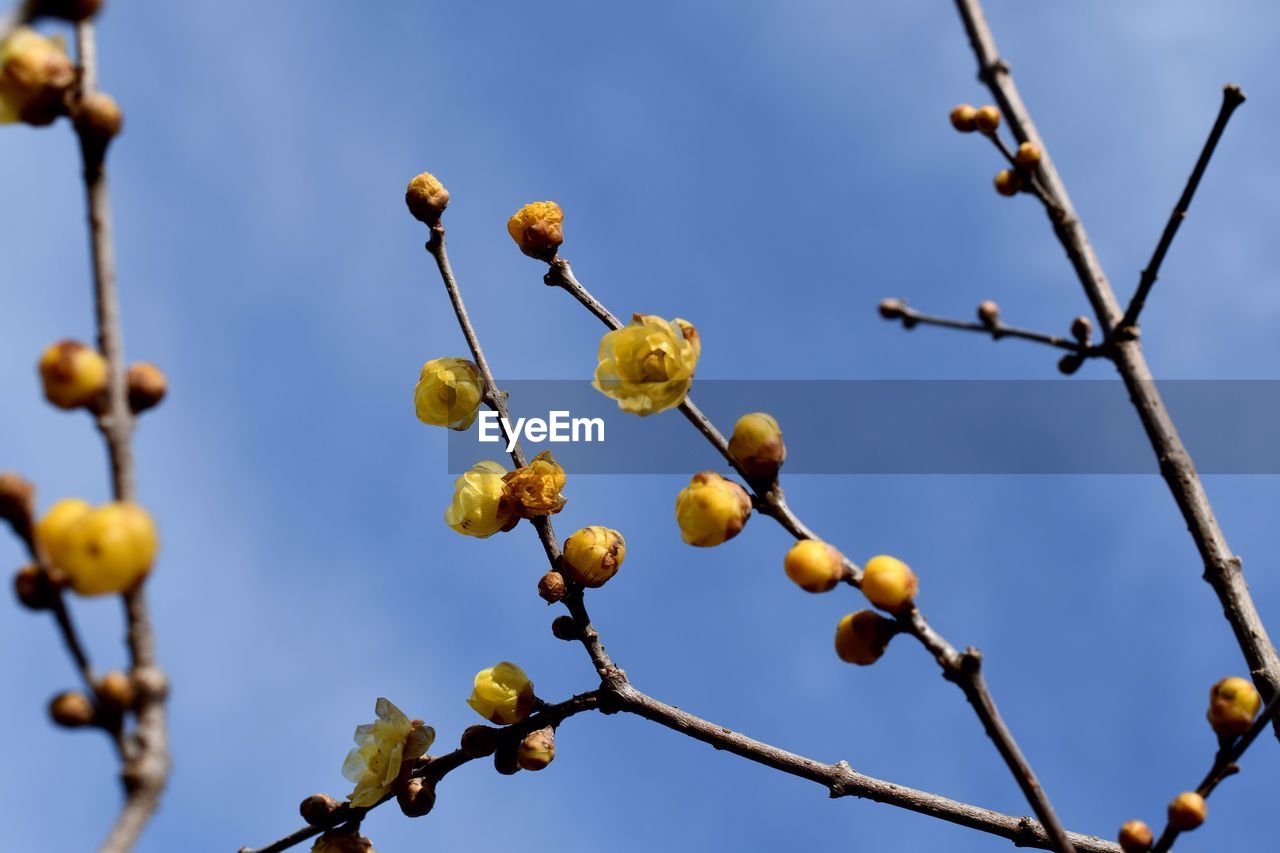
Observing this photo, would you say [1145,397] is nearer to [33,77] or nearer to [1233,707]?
[1233,707]

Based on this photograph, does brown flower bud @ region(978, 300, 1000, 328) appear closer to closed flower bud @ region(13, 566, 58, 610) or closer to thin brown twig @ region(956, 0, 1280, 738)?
thin brown twig @ region(956, 0, 1280, 738)

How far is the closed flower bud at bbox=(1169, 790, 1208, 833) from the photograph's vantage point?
7.06 ft

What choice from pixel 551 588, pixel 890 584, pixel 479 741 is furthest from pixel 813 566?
pixel 479 741

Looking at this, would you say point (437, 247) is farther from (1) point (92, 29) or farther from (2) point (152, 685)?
(2) point (152, 685)

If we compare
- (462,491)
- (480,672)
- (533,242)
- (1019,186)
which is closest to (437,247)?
(533,242)

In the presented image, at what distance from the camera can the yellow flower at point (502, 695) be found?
3.07 m

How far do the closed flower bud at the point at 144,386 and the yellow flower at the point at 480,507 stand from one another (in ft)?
4.47

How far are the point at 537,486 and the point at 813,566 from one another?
3.52 feet

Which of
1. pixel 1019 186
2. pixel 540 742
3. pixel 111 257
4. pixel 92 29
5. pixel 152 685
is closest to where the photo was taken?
pixel 152 685

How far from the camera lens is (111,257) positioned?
161 cm

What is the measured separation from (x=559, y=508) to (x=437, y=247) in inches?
36.7

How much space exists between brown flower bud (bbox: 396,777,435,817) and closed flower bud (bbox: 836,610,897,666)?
4.52 ft

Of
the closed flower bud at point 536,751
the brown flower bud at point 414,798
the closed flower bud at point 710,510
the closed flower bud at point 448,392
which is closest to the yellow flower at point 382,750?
the brown flower bud at point 414,798

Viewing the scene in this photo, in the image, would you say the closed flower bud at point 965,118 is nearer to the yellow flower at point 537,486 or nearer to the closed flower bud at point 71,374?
the yellow flower at point 537,486
